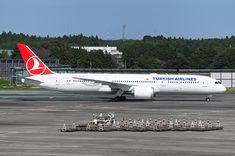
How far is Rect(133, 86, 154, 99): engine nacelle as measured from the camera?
7419 centimetres

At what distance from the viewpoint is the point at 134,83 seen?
250 ft

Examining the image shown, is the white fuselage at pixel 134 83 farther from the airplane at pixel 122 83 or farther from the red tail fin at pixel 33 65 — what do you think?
the red tail fin at pixel 33 65

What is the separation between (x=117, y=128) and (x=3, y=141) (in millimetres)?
8753

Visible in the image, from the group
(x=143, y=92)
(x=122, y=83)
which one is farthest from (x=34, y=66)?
(x=143, y=92)

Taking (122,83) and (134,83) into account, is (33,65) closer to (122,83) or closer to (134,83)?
(122,83)

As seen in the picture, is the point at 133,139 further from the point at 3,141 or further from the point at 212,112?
the point at 212,112

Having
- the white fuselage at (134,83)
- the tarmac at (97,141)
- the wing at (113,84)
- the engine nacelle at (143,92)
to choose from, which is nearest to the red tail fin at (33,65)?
the white fuselage at (134,83)

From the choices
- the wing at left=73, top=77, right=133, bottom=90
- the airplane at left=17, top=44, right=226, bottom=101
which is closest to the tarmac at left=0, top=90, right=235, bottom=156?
the wing at left=73, top=77, right=133, bottom=90

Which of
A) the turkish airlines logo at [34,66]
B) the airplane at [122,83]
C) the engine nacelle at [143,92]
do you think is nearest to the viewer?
the engine nacelle at [143,92]

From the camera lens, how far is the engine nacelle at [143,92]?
74188 millimetres

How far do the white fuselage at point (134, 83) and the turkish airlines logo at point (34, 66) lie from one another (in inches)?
29.1

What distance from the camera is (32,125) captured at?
42.7 meters

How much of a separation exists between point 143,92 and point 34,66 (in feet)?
46.6

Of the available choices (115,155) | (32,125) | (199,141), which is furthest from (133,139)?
(32,125)
